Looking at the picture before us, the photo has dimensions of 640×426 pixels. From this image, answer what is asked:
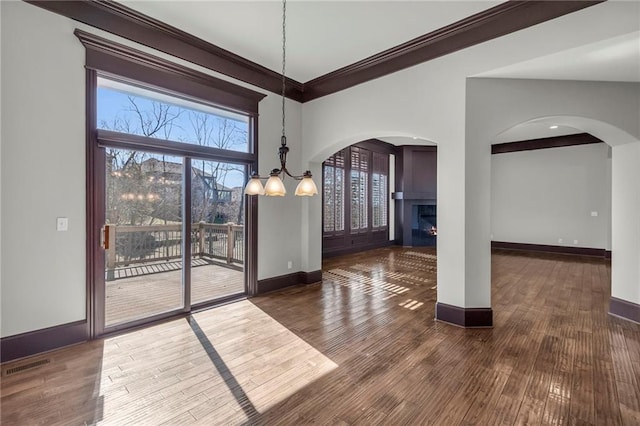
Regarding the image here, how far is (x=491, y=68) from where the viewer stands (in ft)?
10.6

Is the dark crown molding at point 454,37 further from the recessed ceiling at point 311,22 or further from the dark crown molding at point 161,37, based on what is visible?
the dark crown molding at point 161,37

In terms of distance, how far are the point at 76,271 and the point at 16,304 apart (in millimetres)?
488

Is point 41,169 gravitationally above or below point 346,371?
above

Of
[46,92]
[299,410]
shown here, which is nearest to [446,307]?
[299,410]

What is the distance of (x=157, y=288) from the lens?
375cm

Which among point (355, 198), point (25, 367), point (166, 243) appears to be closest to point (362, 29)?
point (166, 243)

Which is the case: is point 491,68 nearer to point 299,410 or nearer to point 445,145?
point 445,145

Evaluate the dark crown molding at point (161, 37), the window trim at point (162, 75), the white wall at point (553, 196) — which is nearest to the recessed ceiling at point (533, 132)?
the white wall at point (553, 196)

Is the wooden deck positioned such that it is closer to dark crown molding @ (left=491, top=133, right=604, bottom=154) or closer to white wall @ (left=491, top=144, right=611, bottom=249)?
white wall @ (left=491, top=144, right=611, bottom=249)

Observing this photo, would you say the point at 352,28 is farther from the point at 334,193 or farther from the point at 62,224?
the point at 334,193

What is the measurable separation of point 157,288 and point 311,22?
12.0 feet

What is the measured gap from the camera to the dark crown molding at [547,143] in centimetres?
766

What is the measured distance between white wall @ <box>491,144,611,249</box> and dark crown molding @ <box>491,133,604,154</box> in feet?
0.61

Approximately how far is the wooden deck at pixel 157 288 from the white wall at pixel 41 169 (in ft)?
1.22
